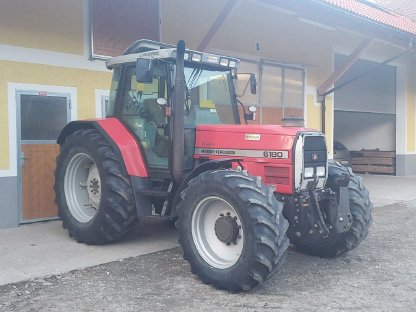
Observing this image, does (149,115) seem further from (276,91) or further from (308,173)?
(276,91)

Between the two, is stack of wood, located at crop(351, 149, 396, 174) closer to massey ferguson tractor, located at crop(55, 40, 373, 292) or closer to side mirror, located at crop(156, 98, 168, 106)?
massey ferguson tractor, located at crop(55, 40, 373, 292)

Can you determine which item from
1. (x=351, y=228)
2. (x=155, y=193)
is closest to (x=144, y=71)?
(x=155, y=193)

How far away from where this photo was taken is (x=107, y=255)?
5.91 m

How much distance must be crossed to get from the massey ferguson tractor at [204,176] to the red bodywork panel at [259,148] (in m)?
0.01

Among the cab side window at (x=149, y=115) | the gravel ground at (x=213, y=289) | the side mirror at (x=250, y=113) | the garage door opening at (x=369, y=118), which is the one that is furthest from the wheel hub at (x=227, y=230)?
the garage door opening at (x=369, y=118)

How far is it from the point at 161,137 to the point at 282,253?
6.90 feet

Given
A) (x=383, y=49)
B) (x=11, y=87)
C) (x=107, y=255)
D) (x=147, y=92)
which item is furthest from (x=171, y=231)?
(x=383, y=49)

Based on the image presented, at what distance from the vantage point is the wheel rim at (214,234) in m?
4.82

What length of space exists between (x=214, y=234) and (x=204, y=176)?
58cm

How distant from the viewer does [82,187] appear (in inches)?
264

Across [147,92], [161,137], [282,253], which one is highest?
[147,92]

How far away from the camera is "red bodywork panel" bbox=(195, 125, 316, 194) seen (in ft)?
16.7

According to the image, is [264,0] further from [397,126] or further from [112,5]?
[397,126]

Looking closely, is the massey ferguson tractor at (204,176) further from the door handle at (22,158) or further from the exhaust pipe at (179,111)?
the door handle at (22,158)
